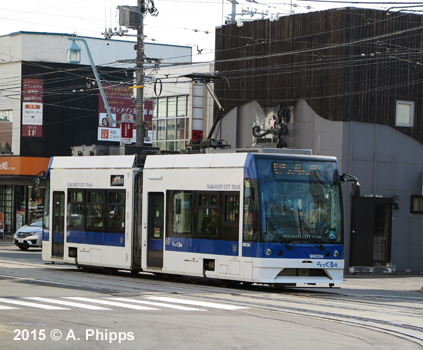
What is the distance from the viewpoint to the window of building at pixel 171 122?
52.2 meters

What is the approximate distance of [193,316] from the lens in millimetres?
15359

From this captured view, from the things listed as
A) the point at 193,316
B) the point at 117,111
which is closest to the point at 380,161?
the point at 193,316

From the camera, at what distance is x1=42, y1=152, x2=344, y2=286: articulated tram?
2084 cm

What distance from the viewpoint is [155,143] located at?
5494cm

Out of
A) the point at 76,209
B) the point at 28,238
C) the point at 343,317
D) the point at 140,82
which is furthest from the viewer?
the point at 28,238

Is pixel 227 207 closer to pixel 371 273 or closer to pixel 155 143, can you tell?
pixel 371 273

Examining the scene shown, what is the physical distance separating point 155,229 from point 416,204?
1476cm

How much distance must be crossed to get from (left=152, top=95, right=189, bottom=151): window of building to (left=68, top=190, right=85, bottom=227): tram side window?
2495cm

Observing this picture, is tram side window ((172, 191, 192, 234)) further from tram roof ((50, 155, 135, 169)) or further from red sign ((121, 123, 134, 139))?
red sign ((121, 123, 134, 139))

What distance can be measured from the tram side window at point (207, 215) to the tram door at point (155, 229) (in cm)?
146

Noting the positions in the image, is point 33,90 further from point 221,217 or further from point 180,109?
point 221,217

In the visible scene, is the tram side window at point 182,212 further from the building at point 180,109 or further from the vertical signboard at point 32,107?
the vertical signboard at point 32,107

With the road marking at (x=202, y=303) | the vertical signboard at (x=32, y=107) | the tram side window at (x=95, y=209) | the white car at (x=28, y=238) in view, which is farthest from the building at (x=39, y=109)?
the road marking at (x=202, y=303)

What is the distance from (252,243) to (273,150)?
2.20 m
